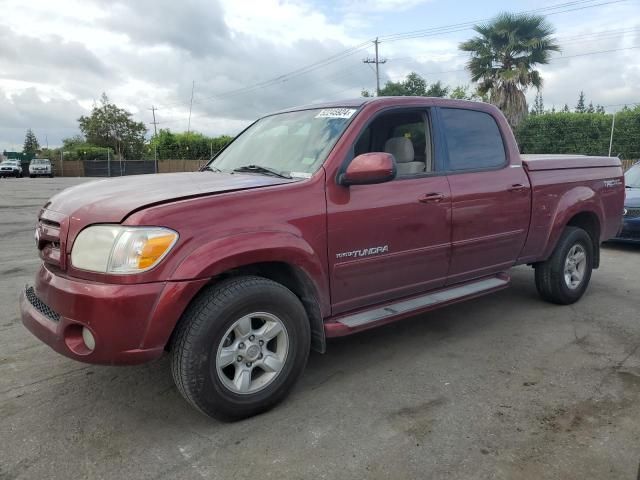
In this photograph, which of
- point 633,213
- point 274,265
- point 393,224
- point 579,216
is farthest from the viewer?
point 633,213

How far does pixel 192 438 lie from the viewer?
2740 millimetres

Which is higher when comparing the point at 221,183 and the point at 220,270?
the point at 221,183

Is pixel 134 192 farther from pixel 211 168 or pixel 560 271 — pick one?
pixel 560 271

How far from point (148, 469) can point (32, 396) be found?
121 centimetres

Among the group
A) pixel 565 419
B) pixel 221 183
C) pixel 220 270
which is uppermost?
pixel 221 183

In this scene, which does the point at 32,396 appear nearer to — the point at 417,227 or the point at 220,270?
the point at 220,270

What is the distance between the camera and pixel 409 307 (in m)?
3.63

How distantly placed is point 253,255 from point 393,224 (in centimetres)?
110

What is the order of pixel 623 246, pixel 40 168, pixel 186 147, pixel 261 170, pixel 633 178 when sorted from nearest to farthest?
pixel 261 170
pixel 623 246
pixel 633 178
pixel 40 168
pixel 186 147

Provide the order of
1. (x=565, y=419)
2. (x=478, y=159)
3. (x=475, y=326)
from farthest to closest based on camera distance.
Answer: (x=475, y=326), (x=478, y=159), (x=565, y=419)

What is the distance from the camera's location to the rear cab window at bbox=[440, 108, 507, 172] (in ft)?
13.3

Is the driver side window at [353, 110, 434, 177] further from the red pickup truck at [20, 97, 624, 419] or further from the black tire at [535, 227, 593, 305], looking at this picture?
the black tire at [535, 227, 593, 305]

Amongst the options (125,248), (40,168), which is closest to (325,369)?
(125,248)

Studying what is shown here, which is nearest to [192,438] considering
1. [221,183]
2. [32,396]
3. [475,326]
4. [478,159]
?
[32,396]
